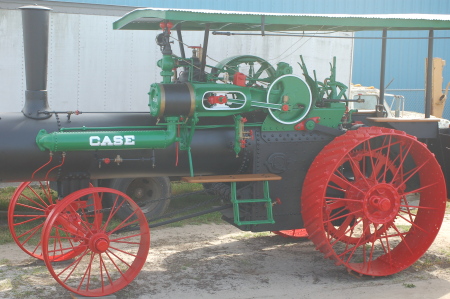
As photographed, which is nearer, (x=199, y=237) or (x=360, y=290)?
(x=360, y=290)

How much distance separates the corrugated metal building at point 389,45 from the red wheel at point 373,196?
13.2m

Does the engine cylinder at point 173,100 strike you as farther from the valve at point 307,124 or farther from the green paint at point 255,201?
the valve at point 307,124

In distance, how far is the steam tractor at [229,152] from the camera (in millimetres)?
5664

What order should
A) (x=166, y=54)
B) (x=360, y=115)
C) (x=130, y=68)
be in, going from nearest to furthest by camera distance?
(x=166, y=54) → (x=360, y=115) → (x=130, y=68)

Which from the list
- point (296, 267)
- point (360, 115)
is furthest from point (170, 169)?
point (360, 115)

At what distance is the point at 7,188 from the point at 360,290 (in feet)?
19.9

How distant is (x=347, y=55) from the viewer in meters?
11.0

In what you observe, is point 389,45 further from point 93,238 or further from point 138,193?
point 93,238

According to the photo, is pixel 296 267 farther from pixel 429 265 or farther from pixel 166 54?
pixel 166 54

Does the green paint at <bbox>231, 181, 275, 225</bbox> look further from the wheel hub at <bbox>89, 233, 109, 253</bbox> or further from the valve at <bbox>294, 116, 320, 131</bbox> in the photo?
the wheel hub at <bbox>89, 233, 109, 253</bbox>

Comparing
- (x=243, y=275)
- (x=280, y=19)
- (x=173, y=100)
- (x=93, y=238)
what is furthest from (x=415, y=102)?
(x=93, y=238)

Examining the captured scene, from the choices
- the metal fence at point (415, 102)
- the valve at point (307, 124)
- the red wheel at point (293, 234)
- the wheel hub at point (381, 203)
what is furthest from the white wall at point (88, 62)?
the metal fence at point (415, 102)

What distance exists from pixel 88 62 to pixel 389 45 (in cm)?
1453

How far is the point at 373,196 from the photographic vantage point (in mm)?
5992
